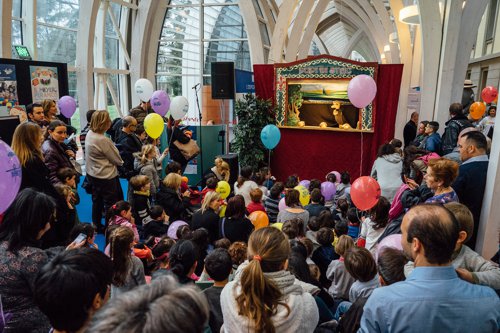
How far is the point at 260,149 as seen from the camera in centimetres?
813

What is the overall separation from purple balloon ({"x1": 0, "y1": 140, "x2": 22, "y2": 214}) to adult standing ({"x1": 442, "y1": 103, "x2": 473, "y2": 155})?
5.27 meters

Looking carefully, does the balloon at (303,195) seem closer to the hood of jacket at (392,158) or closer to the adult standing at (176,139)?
the hood of jacket at (392,158)

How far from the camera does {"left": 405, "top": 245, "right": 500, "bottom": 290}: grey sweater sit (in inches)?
71.5

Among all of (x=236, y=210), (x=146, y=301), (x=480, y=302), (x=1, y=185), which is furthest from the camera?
(x=236, y=210)

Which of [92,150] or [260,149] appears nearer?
[92,150]

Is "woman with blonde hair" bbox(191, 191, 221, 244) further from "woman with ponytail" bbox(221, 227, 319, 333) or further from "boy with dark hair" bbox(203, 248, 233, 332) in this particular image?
"woman with ponytail" bbox(221, 227, 319, 333)

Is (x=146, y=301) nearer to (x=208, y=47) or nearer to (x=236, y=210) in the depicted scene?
(x=236, y=210)

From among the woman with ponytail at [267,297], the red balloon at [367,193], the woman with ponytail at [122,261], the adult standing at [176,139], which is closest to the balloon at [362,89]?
the red balloon at [367,193]

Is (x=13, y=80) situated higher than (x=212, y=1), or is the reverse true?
(x=212, y=1)

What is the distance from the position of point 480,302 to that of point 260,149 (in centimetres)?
691

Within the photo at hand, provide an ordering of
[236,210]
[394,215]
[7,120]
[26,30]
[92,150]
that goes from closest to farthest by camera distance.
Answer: [394,215]
[236,210]
[92,150]
[7,120]
[26,30]

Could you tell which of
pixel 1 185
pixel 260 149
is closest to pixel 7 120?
pixel 1 185

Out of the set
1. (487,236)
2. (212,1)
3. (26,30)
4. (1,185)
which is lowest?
(487,236)

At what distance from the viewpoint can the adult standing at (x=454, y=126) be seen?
16.9ft
